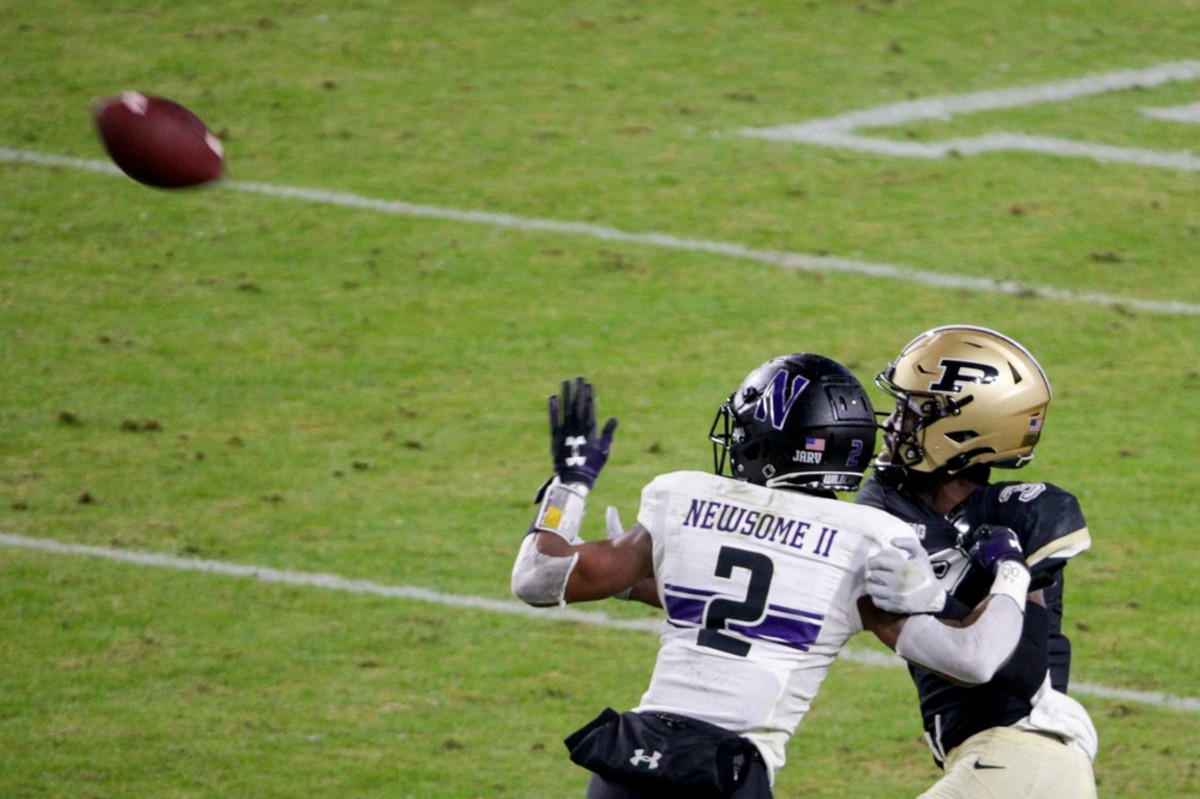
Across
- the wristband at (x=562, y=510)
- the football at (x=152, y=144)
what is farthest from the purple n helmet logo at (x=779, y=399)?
the football at (x=152, y=144)

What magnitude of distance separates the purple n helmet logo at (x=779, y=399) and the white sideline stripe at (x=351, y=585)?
8.81 ft

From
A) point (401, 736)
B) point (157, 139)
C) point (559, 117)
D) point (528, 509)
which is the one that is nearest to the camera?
point (401, 736)

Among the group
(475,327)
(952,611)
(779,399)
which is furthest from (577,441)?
(475,327)

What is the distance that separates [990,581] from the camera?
403 cm

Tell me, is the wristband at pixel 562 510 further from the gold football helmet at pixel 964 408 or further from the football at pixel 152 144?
the football at pixel 152 144

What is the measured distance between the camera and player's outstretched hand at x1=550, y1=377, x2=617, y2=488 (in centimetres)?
407

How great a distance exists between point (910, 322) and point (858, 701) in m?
3.24

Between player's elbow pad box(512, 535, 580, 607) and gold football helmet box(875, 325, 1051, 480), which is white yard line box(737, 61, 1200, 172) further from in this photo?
player's elbow pad box(512, 535, 580, 607)

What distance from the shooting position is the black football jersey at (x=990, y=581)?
13.0 ft

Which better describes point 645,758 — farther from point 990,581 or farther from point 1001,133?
point 1001,133

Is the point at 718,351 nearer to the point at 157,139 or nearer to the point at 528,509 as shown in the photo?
the point at 528,509

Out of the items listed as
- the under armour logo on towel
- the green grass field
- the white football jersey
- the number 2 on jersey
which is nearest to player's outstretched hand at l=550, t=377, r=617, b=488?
the white football jersey

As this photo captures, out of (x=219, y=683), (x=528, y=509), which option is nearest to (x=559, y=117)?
(x=528, y=509)

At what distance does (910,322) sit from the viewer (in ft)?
29.6
